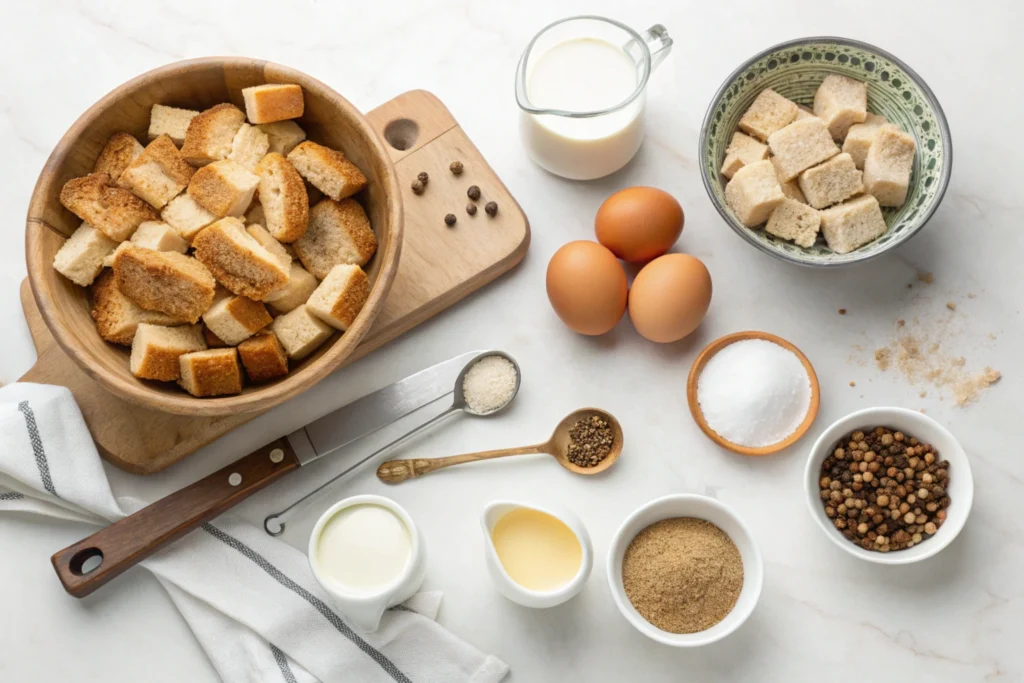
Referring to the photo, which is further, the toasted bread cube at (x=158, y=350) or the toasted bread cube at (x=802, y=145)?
the toasted bread cube at (x=802, y=145)

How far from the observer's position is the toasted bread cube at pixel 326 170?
1.69 m

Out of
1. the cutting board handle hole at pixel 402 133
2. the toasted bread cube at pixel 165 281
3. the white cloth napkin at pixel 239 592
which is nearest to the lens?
the toasted bread cube at pixel 165 281

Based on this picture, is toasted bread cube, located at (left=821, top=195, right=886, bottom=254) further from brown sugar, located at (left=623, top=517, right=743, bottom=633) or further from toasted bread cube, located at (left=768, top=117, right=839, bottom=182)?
brown sugar, located at (left=623, top=517, right=743, bottom=633)

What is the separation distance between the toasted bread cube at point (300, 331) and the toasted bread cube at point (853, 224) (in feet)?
3.44

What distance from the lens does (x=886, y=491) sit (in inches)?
70.1

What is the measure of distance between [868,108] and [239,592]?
172 centimetres

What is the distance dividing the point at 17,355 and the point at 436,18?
1.23m

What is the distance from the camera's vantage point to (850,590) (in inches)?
72.6

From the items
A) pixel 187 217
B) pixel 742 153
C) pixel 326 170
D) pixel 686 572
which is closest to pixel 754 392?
pixel 686 572

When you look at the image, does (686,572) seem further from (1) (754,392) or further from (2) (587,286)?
(2) (587,286)

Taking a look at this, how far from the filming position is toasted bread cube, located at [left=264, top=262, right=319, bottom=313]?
167 cm

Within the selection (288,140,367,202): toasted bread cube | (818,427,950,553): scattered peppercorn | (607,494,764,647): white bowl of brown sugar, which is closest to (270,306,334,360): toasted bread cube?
(288,140,367,202): toasted bread cube

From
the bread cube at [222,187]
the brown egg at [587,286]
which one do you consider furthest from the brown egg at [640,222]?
the bread cube at [222,187]

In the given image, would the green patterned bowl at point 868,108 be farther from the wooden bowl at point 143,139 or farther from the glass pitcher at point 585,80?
the wooden bowl at point 143,139
